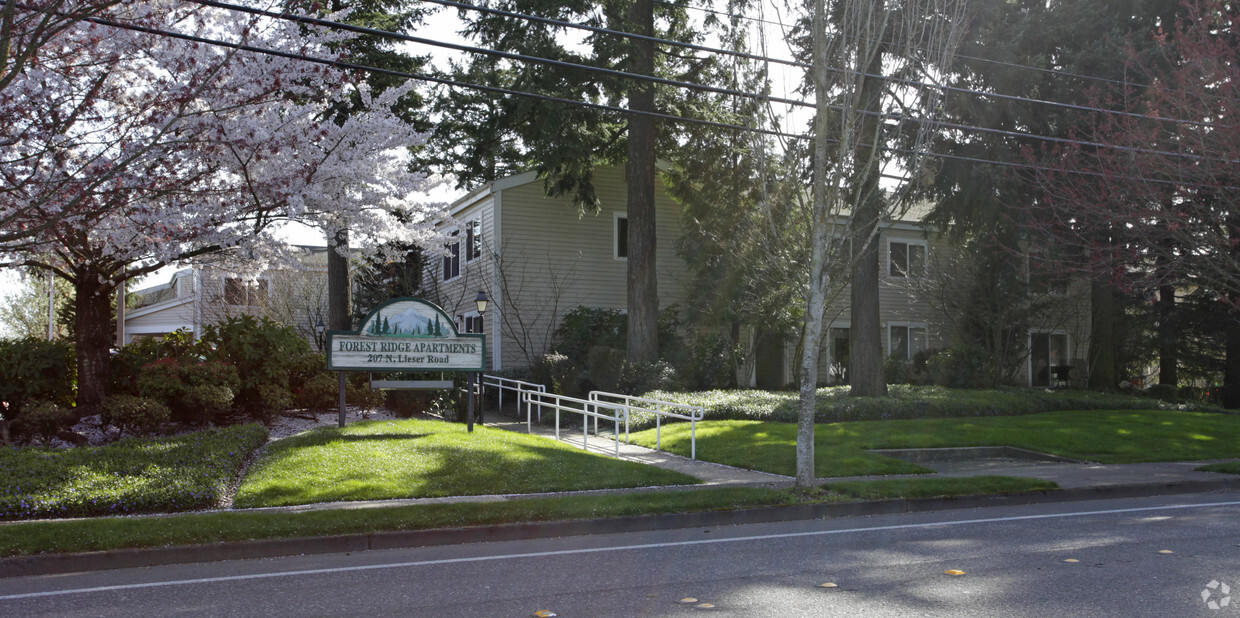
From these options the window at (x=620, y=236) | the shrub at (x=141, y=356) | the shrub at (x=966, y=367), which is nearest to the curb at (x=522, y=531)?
the shrub at (x=141, y=356)

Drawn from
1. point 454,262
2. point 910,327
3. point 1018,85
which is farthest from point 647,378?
point 910,327

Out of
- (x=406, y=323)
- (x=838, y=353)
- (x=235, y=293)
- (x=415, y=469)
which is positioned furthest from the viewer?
(x=235, y=293)

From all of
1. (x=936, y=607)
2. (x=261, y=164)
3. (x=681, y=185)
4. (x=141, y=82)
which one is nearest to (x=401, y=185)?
(x=261, y=164)

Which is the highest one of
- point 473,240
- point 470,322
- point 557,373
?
point 473,240

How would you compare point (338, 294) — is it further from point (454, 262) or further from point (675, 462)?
point (675, 462)

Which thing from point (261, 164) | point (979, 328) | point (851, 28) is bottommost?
point (979, 328)

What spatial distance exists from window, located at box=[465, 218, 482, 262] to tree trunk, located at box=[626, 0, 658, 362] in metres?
6.04

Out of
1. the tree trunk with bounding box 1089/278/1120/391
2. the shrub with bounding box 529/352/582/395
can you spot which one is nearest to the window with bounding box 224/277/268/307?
the shrub with bounding box 529/352/582/395

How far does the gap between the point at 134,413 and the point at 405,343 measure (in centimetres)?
430

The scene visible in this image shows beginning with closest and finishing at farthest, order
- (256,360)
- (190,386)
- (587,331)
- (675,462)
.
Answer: (675,462) < (190,386) < (256,360) < (587,331)

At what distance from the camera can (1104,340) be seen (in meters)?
28.0

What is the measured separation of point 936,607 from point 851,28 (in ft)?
25.2

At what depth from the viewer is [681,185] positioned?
2670 centimetres

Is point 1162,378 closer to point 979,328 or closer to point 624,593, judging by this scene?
point 979,328
